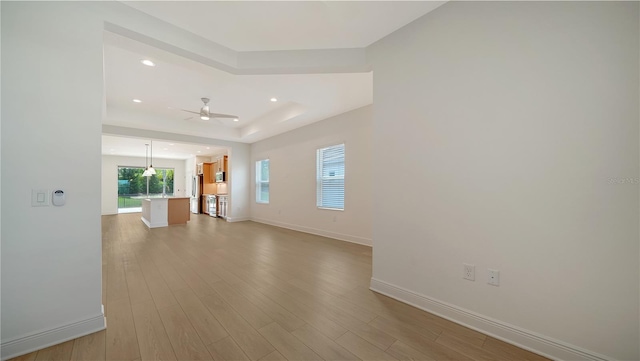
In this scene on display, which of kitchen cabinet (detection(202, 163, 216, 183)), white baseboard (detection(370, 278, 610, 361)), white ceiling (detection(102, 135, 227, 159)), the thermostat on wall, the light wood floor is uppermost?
white ceiling (detection(102, 135, 227, 159))

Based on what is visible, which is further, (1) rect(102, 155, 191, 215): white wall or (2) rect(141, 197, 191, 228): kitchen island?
(1) rect(102, 155, 191, 215): white wall

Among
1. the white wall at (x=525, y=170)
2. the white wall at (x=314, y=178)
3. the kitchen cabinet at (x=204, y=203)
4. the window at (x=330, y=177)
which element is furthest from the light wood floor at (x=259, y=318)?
the kitchen cabinet at (x=204, y=203)

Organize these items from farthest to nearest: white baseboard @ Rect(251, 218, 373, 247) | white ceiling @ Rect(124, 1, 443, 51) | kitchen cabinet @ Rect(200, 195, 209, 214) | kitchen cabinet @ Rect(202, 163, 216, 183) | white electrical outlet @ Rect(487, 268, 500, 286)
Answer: kitchen cabinet @ Rect(202, 163, 216, 183)
kitchen cabinet @ Rect(200, 195, 209, 214)
white baseboard @ Rect(251, 218, 373, 247)
white ceiling @ Rect(124, 1, 443, 51)
white electrical outlet @ Rect(487, 268, 500, 286)

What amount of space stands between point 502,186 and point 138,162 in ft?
45.5

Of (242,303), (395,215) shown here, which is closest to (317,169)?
(395,215)

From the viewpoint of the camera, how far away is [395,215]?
243 cm

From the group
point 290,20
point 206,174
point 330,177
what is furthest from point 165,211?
point 290,20

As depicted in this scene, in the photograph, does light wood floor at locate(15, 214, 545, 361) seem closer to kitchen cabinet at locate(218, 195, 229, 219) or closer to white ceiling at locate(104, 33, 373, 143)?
white ceiling at locate(104, 33, 373, 143)

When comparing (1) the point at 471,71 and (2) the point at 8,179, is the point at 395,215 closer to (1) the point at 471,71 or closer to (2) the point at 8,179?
(1) the point at 471,71

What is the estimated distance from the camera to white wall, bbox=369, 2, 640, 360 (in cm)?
139

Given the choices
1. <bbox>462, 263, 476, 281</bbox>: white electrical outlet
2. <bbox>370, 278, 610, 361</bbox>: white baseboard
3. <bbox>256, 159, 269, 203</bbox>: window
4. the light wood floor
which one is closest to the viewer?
<bbox>370, 278, 610, 361</bbox>: white baseboard

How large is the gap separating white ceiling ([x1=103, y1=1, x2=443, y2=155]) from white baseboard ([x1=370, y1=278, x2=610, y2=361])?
269 cm

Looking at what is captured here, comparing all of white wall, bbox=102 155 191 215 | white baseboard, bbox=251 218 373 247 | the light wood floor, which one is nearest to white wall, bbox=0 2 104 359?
the light wood floor

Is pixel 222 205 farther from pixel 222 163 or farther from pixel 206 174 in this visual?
pixel 206 174
